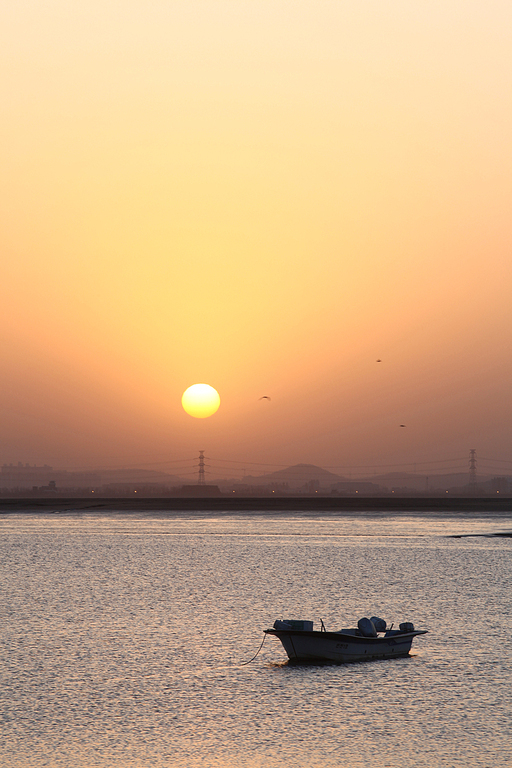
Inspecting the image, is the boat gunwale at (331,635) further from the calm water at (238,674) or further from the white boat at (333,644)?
the calm water at (238,674)

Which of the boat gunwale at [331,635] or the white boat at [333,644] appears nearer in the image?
the boat gunwale at [331,635]

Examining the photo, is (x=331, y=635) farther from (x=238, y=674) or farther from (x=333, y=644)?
(x=238, y=674)

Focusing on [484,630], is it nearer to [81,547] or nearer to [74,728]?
[74,728]

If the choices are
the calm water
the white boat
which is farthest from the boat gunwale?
the calm water

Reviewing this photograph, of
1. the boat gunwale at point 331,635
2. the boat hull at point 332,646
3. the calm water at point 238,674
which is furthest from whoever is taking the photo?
the boat hull at point 332,646

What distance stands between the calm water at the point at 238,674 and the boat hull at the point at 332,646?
64 centimetres

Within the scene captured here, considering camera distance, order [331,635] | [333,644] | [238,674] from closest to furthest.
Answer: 1. [238,674]
2. [331,635]
3. [333,644]

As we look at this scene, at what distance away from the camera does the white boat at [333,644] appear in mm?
40062

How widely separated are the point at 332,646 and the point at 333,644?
12 centimetres

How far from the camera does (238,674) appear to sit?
125ft

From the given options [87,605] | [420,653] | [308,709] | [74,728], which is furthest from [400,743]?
[87,605]

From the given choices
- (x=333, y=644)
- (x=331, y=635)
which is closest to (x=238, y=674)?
(x=331, y=635)

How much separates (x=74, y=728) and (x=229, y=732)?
5.55 m

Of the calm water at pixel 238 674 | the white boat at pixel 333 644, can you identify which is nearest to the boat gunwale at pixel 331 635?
the white boat at pixel 333 644
